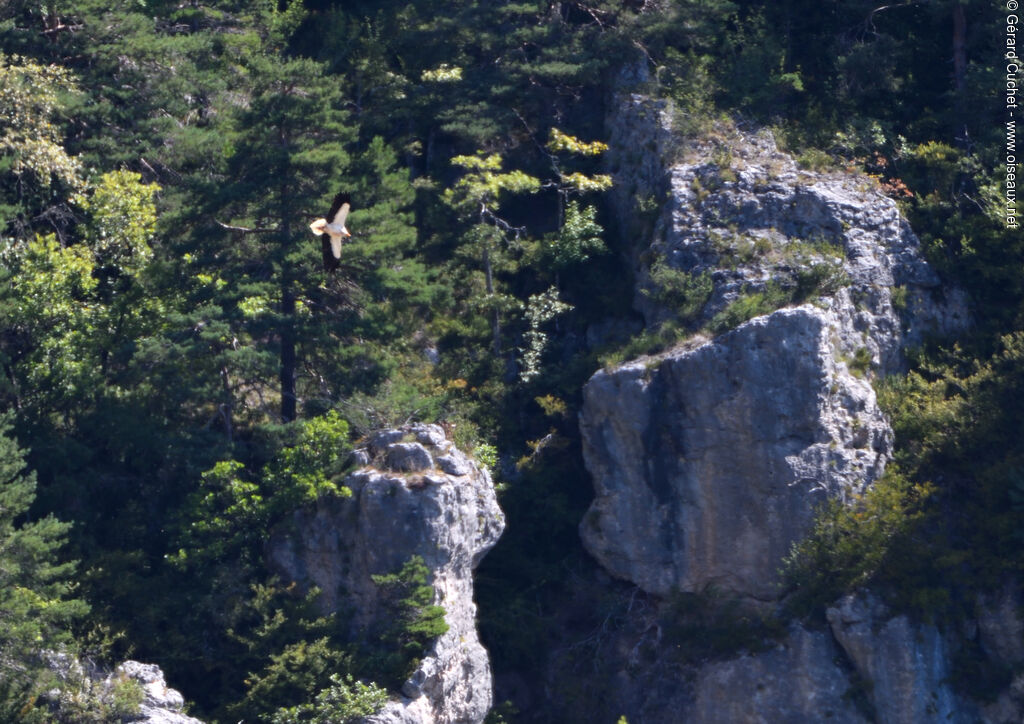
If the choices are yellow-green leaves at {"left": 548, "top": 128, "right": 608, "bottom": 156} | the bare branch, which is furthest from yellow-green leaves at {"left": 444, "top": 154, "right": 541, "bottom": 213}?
the bare branch

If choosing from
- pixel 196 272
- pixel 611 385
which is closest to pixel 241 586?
pixel 196 272

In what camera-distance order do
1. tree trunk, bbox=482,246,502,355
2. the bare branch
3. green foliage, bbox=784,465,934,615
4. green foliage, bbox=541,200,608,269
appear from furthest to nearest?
green foliage, bbox=541,200,608,269
tree trunk, bbox=482,246,502,355
the bare branch
green foliage, bbox=784,465,934,615

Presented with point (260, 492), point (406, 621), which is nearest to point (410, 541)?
point (406, 621)

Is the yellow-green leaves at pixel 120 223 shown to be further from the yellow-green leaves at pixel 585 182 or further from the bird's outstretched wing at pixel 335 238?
the yellow-green leaves at pixel 585 182

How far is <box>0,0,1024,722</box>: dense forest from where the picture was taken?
19031mm

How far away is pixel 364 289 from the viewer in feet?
68.5

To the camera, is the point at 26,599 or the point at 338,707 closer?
the point at 26,599

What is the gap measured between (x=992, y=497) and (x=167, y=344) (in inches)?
498

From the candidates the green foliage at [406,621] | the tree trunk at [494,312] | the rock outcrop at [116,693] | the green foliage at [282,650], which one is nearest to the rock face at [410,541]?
the green foliage at [406,621]

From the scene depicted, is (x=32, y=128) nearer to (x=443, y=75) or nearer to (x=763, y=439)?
(x=443, y=75)

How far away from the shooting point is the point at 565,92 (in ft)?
84.4

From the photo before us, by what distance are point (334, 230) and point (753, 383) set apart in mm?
6952

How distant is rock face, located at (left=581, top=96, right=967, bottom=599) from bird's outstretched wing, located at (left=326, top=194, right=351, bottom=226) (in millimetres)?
5076

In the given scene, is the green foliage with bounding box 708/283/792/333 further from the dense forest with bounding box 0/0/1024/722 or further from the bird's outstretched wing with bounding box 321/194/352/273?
the bird's outstretched wing with bounding box 321/194/352/273
